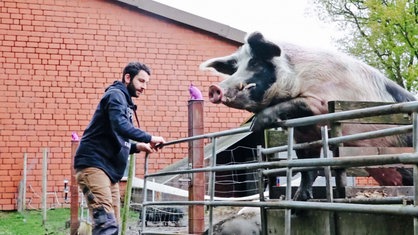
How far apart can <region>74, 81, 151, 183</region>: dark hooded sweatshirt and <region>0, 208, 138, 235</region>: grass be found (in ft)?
14.4

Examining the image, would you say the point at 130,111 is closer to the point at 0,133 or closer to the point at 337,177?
the point at 337,177

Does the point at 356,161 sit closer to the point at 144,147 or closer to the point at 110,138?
the point at 110,138

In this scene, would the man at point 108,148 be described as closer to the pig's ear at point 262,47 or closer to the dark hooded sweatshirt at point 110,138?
the dark hooded sweatshirt at point 110,138

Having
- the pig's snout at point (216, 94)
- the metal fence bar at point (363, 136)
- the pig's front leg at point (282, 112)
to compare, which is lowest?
the metal fence bar at point (363, 136)

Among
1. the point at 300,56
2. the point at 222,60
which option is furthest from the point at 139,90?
the point at 300,56

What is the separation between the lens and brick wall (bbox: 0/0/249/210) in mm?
14289

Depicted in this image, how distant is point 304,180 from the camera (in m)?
4.75

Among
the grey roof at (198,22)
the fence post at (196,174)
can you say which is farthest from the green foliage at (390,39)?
the fence post at (196,174)

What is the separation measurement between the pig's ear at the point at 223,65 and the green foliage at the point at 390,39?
19.1 m

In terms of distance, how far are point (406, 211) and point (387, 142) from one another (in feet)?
6.68

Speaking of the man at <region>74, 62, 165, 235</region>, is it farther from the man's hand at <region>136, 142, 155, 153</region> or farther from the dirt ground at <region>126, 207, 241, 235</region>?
the dirt ground at <region>126, 207, 241, 235</region>

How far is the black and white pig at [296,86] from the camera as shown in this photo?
15.7ft

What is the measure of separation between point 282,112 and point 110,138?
145cm

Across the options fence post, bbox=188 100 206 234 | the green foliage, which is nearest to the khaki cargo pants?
fence post, bbox=188 100 206 234
